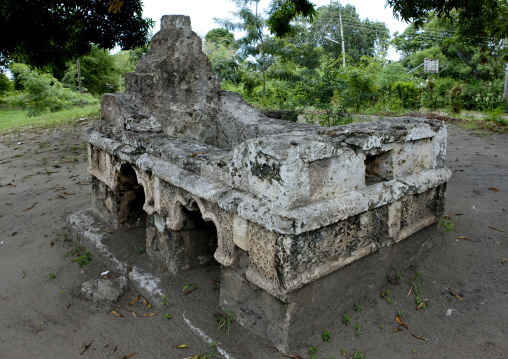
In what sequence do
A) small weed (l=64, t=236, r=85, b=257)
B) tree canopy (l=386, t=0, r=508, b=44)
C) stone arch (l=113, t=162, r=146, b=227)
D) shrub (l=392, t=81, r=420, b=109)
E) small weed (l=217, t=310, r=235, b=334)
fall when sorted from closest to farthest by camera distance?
small weed (l=217, t=310, r=235, b=334) < stone arch (l=113, t=162, r=146, b=227) < small weed (l=64, t=236, r=85, b=257) < tree canopy (l=386, t=0, r=508, b=44) < shrub (l=392, t=81, r=420, b=109)

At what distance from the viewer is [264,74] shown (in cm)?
1273

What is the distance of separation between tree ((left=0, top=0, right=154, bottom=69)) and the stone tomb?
1.40m

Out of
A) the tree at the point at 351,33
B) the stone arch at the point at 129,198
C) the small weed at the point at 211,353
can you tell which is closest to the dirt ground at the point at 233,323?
the small weed at the point at 211,353

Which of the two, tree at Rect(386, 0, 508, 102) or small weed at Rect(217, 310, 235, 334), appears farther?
tree at Rect(386, 0, 508, 102)

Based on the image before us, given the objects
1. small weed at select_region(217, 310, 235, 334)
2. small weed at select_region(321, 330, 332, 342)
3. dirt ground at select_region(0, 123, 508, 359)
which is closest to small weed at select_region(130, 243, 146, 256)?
dirt ground at select_region(0, 123, 508, 359)

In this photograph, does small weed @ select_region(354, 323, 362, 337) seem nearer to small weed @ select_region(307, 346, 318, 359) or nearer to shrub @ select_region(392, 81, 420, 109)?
small weed @ select_region(307, 346, 318, 359)

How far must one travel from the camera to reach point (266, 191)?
219 cm

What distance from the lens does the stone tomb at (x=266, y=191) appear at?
214 cm

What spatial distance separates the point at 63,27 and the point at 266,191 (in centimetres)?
429

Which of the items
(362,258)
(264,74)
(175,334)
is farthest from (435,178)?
(264,74)

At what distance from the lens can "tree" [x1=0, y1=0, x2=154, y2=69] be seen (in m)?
4.32

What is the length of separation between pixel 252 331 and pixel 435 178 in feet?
5.67

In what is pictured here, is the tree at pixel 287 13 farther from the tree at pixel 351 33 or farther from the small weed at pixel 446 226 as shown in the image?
the tree at pixel 351 33

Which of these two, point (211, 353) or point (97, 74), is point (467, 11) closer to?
point (211, 353)
